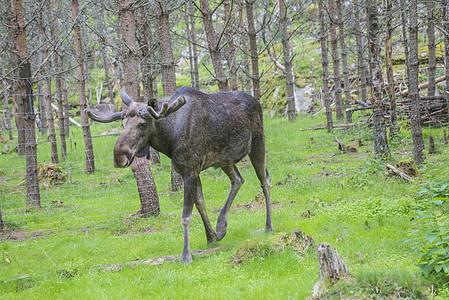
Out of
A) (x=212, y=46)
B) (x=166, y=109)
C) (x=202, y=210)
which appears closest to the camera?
(x=166, y=109)

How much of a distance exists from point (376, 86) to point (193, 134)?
18.3ft

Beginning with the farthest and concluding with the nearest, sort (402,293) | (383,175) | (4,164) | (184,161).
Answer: (4,164) < (383,175) < (184,161) < (402,293)

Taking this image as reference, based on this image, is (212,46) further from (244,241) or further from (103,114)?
(244,241)

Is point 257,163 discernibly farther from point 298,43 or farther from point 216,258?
point 298,43

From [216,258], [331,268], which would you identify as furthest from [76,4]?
[331,268]

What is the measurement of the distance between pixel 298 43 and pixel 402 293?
126 feet

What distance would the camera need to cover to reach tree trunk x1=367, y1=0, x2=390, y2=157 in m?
9.56

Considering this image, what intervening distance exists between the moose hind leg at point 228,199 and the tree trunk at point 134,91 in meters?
2.10

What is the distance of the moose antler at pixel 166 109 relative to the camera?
550cm

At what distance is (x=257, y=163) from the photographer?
7.32 meters

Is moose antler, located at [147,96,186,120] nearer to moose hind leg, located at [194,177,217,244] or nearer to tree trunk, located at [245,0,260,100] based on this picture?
moose hind leg, located at [194,177,217,244]

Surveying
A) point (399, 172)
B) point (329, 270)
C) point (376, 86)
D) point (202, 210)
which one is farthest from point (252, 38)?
point (329, 270)

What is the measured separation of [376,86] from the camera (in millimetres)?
9711

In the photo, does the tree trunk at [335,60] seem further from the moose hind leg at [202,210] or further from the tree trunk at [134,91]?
the moose hind leg at [202,210]
